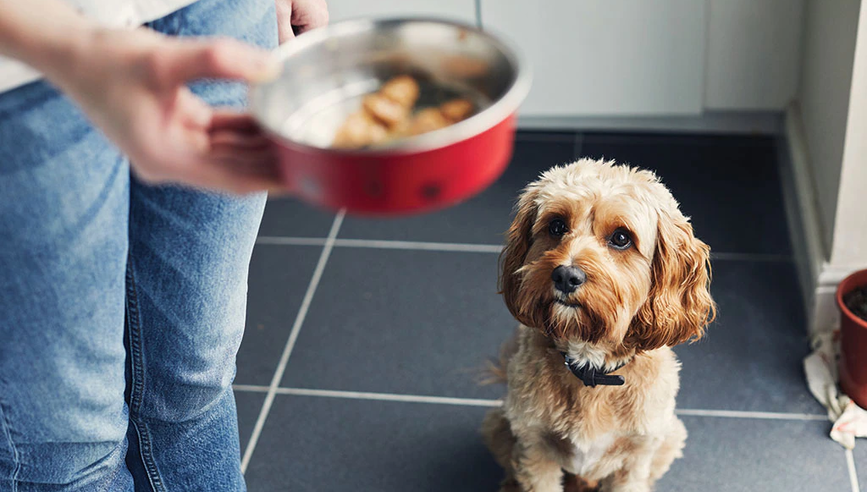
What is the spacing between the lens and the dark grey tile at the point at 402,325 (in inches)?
78.9

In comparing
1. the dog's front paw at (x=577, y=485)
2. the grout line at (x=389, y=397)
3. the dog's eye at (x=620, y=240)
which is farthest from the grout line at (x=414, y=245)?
the dog's eye at (x=620, y=240)

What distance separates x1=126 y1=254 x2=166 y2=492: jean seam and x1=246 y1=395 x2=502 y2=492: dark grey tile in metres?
0.57

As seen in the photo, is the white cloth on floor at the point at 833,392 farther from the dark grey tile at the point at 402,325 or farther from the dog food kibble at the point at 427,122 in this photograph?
the dog food kibble at the point at 427,122

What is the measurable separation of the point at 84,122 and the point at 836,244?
1603 mm

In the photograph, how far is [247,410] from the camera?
6.45 ft

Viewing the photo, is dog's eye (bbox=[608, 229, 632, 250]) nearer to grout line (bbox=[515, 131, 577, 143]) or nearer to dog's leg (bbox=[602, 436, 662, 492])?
dog's leg (bbox=[602, 436, 662, 492])

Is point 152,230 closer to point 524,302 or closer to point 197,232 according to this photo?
point 197,232

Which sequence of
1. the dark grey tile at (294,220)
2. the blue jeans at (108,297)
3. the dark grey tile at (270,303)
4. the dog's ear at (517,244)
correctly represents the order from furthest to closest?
1. the dark grey tile at (294,220)
2. the dark grey tile at (270,303)
3. the dog's ear at (517,244)
4. the blue jeans at (108,297)

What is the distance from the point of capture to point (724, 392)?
189 cm

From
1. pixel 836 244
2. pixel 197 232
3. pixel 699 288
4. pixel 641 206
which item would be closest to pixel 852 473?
pixel 836 244

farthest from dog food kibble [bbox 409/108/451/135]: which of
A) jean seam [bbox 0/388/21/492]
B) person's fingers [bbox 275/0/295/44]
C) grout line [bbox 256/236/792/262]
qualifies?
grout line [bbox 256/236/792/262]

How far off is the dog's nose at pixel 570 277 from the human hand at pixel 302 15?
0.49 m

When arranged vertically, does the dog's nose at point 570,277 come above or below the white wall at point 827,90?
above

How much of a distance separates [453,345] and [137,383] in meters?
1.03
